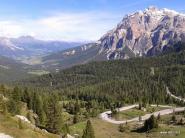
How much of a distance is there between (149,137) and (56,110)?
197 feet

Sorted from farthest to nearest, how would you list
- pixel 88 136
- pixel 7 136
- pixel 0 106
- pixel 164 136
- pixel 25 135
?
1. pixel 164 136
2. pixel 88 136
3. pixel 0 106
4. pixel 25 135
5. pixel 7 136

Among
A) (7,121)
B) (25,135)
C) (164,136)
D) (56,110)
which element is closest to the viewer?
(25,135)

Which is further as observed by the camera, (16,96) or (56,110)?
(16,96)

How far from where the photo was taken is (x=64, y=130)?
160m

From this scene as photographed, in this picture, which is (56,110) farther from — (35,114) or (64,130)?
(35,114)

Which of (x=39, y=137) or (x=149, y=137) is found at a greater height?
(x=39, y=137)

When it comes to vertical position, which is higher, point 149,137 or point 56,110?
point 56,110

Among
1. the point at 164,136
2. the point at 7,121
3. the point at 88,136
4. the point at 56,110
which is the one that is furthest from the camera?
the point at 164,136

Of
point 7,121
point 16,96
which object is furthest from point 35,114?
point 7,121

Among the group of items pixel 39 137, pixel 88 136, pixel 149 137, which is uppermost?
pixel 39 137

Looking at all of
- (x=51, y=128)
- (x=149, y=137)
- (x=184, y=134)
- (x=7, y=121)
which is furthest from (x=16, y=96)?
(x=7, y=121)

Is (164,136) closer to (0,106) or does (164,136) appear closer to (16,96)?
(16,96)

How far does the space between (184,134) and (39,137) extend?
115 metres

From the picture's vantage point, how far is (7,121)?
323 ft
